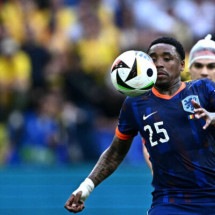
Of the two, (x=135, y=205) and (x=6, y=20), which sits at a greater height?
(x=6, y=20)

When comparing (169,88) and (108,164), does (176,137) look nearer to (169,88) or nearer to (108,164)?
(169,88)

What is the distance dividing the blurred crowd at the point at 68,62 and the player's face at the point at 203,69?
4920 millimetres

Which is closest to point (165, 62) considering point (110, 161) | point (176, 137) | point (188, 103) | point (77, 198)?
point (188, 103)

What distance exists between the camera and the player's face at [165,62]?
7.00 m

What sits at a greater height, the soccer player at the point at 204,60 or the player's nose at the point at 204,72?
the soccer player at the point at 204,60

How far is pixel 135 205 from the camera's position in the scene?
41.3 feet

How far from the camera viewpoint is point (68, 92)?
555 inches

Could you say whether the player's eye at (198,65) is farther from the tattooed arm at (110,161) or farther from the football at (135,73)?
the football at (135,73)

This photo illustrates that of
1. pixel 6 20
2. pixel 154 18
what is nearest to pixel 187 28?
pixel 154 18

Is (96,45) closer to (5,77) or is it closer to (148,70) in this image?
(5,77)

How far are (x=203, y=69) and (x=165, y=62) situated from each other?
5.38ft

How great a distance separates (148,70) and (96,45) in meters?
8.25

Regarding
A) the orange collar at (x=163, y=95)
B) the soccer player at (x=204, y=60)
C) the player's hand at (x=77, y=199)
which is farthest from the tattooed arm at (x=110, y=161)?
the soccer player at (x=204, y=60)

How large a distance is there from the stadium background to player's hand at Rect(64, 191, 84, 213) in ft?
17.2
